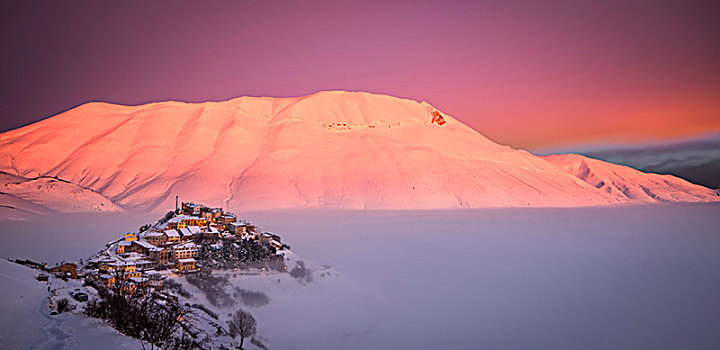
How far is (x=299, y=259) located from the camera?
47.6 meters

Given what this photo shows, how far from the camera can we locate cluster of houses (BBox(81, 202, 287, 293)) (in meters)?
32.6

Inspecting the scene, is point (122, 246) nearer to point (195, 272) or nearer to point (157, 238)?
point (157, 238)

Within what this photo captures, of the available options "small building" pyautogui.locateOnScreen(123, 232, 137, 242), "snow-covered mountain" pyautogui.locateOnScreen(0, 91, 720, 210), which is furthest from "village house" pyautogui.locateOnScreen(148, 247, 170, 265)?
"snow-covered mountain" pyautogui.locateOnScreen(0, 91, 720, 210)

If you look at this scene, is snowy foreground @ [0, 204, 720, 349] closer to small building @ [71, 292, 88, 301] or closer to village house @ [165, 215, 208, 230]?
small building @ [71, 292, 88, 301]

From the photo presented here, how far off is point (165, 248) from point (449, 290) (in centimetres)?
2784

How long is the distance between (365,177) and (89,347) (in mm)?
127105

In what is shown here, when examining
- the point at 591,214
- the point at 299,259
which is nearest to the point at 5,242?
the point at 299,259

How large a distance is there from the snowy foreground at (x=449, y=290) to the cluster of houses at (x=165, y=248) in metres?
4.43

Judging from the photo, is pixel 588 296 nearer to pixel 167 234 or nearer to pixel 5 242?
pixel 167 234

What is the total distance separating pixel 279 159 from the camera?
143 metres

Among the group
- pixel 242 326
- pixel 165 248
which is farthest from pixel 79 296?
pixel 165 248

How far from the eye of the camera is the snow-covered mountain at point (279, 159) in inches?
4988

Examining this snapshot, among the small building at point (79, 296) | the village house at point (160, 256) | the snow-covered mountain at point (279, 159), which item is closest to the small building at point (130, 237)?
the village house at point (160, 256)

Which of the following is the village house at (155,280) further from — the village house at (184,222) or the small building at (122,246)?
the village house at (184,222)
